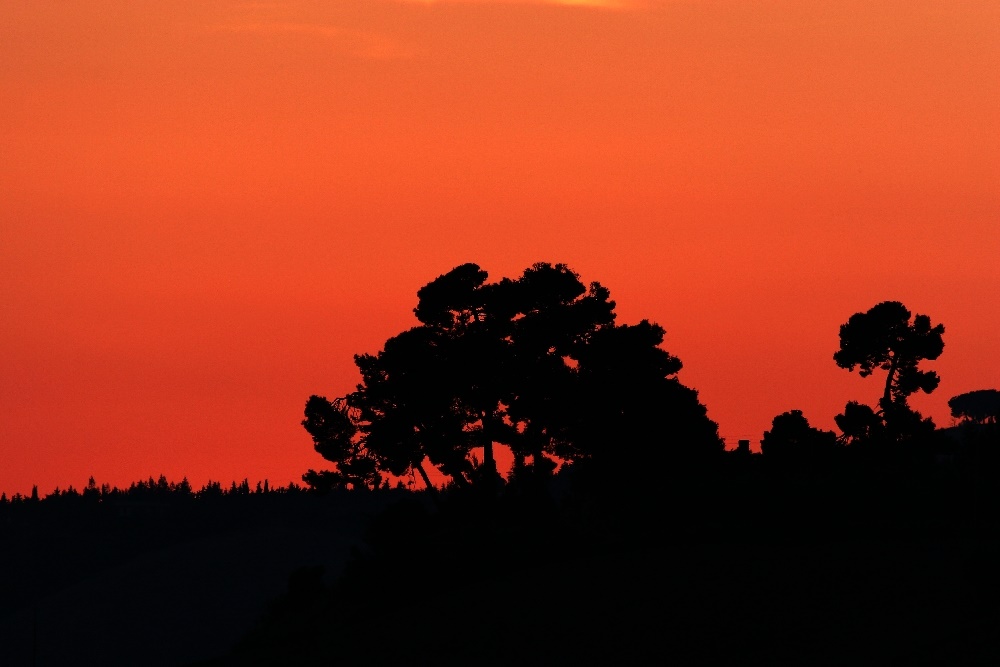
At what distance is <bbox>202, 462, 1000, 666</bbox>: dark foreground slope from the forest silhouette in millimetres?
144

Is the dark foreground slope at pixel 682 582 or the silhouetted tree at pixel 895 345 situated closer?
A: the dark foreground slope at pixel 682 582

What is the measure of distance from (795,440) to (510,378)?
621 inches

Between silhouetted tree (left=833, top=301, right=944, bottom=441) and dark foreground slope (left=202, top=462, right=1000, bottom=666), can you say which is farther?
silhouetted tree (left=833, top=301, right=944, bottom=441)

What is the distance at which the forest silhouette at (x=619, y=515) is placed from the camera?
240 ft

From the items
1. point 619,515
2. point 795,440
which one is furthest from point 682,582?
point 795,440

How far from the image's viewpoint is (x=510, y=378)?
10950 centimetres

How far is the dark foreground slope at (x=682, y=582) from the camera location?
70000 mm

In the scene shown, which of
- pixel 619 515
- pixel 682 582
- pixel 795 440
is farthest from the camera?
pixel 795 440

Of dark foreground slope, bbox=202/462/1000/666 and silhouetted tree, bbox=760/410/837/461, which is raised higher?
silhouetted tree, bbox=760/410/837/461

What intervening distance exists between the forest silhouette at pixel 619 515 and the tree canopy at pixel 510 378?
0.33 feet

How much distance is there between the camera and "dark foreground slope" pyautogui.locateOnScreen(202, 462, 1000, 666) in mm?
70000

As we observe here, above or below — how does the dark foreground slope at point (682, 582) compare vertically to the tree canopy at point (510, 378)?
below

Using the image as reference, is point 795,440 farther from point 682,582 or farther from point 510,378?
point 682,582

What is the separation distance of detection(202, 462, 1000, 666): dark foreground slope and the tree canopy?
367 cm
